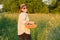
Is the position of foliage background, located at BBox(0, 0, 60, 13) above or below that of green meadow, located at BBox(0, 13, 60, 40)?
above

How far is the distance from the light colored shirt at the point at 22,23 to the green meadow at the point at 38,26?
4cm

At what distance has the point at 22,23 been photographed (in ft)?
5.05

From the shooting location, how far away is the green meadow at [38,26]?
153 cm

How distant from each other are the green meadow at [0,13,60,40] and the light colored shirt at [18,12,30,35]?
4 cm

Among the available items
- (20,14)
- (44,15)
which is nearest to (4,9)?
(20,14)

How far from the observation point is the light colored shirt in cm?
153

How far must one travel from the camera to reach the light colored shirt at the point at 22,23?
153 centimetres

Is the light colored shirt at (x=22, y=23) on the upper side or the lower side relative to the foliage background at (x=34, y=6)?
lower

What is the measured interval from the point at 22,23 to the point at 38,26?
0.54ft

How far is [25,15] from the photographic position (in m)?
1.53

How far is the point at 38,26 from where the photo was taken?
1540 mm

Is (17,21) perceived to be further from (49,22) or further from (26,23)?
(49,22)

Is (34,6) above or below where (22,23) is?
above

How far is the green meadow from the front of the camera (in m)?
1.53
